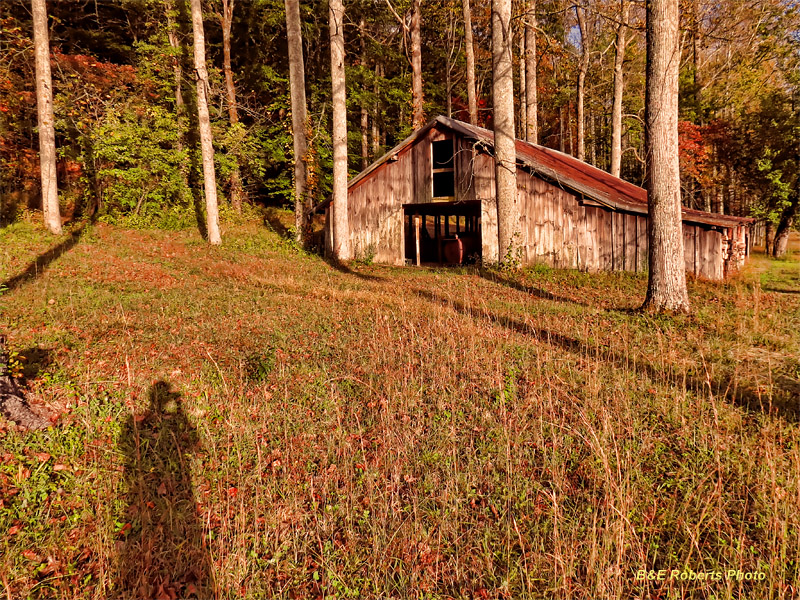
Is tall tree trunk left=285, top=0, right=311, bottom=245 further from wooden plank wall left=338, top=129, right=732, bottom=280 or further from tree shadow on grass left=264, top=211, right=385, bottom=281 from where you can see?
wooden plank wall left=338, top=129, right=732, bottom=280

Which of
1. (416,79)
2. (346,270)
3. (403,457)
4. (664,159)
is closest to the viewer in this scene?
(403,457)

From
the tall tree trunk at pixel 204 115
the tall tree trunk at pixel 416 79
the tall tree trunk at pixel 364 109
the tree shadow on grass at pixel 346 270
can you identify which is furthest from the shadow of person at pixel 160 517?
the tall tree trunk at pixel 364 109

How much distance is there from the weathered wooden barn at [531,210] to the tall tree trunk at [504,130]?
905 millimetres

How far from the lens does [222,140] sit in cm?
2206

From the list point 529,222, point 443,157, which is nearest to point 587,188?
point 529,222

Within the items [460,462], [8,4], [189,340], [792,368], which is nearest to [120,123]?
[8,4]

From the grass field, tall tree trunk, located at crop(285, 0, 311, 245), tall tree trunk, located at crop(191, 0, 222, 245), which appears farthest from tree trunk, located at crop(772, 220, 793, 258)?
tall tree trunk, located at crop(191, 0, 222, 245)

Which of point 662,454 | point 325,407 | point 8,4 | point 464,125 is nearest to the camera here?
point 662,454

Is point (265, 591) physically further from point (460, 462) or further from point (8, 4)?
point (8, 4)

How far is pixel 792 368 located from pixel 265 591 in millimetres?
6513

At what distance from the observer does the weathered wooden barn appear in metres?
13.0

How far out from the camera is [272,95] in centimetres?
2842

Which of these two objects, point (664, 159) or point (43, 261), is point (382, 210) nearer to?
point (43, 261)

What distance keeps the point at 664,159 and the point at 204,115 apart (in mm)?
15654
